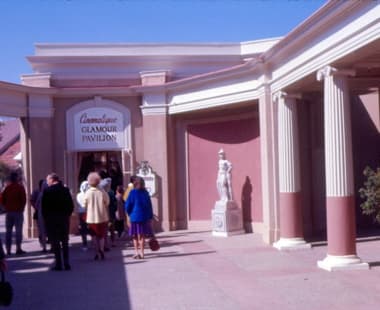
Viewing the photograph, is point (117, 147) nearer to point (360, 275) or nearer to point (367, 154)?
point (367, 154)

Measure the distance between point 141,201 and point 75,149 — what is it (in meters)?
6.18

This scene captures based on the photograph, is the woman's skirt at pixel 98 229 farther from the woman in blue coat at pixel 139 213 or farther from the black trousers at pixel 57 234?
the black trousers at pixel 57 234

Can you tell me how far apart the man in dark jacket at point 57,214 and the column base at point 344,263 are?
14.5 ft

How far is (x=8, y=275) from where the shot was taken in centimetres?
1061

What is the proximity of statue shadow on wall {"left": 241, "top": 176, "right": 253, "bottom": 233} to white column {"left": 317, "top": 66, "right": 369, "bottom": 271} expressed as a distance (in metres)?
5.86

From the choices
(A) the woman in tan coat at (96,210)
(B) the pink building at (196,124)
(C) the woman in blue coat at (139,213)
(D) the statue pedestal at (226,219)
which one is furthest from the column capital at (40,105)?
(C) the woman in blue coat at (139,213)

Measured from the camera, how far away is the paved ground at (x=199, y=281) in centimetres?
800

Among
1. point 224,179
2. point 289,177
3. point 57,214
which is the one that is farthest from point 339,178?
point 224,179

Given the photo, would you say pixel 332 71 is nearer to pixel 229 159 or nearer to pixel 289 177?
pixel 289 177

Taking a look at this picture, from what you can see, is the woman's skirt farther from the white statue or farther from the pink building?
the white statue

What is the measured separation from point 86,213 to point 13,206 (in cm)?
207

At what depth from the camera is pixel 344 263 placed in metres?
10.1

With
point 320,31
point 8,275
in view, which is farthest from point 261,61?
point 8,275

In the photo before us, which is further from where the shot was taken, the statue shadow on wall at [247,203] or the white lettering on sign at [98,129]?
the white lettering on sign at [98,129]
